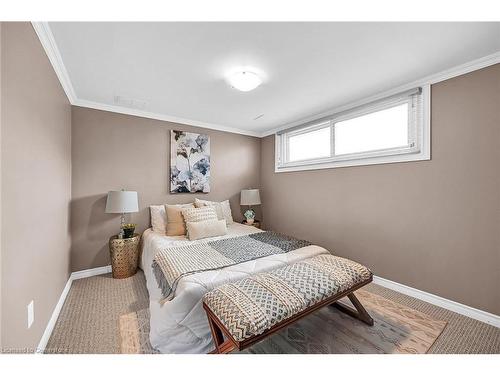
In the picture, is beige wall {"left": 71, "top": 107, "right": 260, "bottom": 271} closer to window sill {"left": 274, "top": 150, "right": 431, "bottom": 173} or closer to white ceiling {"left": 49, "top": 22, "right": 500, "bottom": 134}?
white ceiling {"left": 49, "top": 22, "right": 500, "bottom": 134}

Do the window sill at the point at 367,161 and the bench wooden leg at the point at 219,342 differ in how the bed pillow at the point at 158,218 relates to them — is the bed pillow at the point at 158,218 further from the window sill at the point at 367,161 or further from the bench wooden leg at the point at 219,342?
the window sill at the point at 367,161

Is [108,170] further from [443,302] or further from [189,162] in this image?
[443,302]

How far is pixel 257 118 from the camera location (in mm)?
3383

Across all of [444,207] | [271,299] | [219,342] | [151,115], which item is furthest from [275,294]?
[151,115]

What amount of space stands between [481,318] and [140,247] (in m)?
3.79

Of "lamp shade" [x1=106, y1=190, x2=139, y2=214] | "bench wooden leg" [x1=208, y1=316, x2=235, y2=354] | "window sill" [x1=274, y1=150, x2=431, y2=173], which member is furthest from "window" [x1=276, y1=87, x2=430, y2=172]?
"lamp shade" [x1=106, y1=190, x2=139, y2=214]

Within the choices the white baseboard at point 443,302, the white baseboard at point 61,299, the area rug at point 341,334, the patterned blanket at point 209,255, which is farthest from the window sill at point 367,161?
the white baseboard at point 61,299

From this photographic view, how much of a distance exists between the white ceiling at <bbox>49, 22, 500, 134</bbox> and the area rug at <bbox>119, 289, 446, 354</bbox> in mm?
2300

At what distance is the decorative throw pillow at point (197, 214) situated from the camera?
9.05ft

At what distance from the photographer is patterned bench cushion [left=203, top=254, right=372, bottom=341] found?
3.72 ft

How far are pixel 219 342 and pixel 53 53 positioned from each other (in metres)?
2.53

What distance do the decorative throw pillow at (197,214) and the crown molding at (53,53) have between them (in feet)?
6.21

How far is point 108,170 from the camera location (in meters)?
2.82

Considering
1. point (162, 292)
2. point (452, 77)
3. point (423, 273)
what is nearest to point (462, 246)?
point (423, 273)
